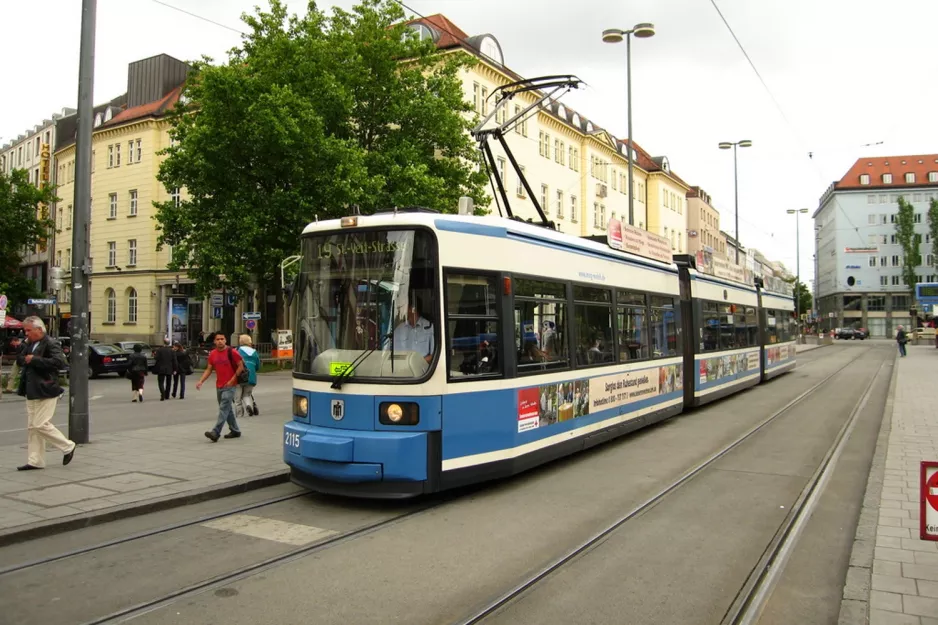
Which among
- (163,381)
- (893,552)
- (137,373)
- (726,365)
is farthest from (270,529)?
(163,381)

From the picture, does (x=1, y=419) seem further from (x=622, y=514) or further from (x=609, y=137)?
(x=609, y=137)

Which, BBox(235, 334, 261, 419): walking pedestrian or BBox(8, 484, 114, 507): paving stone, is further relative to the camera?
BBox(235, 334, 261, 419): walking pedestrian

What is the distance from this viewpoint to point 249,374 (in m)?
12.4

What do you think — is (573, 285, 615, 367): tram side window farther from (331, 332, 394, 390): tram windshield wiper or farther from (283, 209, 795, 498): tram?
(331, 332, 394, 390): tram windshield wiper

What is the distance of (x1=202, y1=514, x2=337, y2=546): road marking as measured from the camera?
606cm

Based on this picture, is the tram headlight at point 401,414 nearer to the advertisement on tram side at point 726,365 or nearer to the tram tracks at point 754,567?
the tram tracks at point 754,567

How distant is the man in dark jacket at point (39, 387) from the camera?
8.27 metres

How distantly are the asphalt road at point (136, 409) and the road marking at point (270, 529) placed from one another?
643 cm

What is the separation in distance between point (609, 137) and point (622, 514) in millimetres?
51531

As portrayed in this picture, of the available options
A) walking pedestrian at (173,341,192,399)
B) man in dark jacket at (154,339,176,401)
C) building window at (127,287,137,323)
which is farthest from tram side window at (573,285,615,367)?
building window at (127,287,137,323)

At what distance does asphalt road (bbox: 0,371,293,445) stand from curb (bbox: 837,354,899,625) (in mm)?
10023

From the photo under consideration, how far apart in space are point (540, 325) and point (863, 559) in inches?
159

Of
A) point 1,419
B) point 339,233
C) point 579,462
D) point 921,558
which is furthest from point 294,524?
point 1,419

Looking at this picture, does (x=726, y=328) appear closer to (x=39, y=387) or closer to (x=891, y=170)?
(x=39, y=387)
